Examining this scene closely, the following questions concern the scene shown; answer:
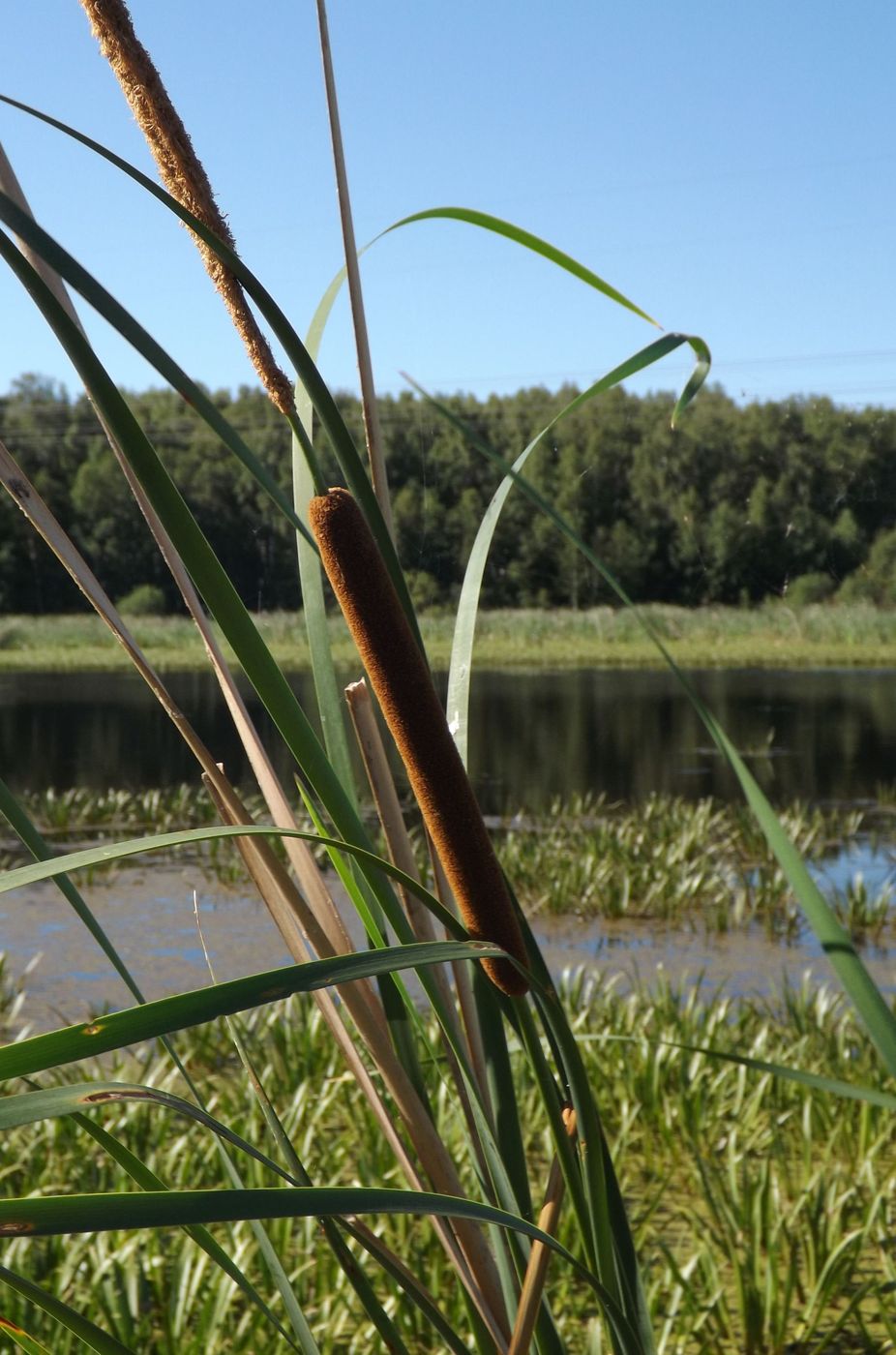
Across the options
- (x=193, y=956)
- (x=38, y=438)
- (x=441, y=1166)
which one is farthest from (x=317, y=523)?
(x=38, y=438)

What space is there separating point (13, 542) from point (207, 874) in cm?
1499

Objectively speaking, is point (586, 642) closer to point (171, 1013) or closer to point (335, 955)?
point (335, 955)

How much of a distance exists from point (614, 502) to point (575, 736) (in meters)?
3.56

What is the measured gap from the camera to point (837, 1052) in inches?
105

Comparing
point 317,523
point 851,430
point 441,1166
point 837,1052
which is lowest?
point 837,1052

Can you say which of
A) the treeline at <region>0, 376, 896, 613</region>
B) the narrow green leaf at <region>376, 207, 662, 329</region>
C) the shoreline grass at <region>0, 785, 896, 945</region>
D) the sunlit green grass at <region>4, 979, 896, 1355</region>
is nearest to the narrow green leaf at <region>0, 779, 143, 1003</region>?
the narrow green leaf at <region>376, 207, 662, 329</region>

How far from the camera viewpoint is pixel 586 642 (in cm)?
2267

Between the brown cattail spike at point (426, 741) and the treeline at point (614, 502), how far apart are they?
2.93 feet

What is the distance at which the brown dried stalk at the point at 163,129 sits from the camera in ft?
1.25

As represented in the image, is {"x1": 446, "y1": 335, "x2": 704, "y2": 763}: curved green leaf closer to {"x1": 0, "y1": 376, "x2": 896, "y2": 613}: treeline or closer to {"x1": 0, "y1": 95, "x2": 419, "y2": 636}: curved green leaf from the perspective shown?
{"x1": 0, "y1": 95, "x2": 419, "y2": 636}: curved green leaf

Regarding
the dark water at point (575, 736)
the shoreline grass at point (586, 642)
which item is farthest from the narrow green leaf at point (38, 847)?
the shoreline grass at point (586, 642)

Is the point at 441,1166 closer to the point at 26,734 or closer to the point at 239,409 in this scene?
the point at 26,734

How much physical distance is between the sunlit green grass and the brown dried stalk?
2.48 ft

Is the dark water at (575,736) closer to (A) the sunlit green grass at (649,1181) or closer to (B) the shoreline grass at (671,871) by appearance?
(B) the shoreline grass at (671,871)
